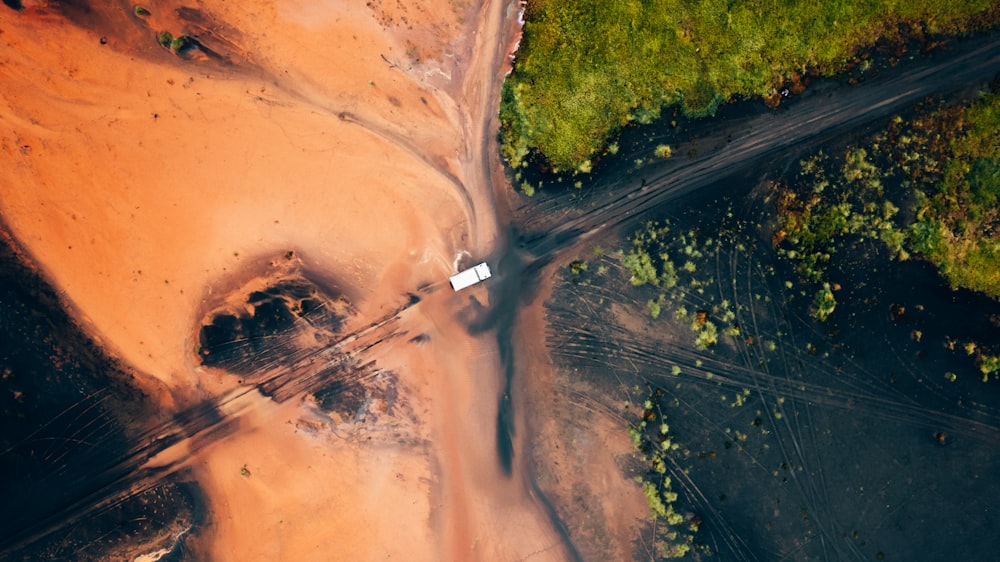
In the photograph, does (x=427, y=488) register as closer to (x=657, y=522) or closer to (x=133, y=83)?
(x=657, y=522)

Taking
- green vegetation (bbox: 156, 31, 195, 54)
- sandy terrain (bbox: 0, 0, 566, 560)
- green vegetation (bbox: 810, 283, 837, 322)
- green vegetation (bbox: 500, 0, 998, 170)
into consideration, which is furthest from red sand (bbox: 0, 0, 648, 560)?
green vegetation (bbox: 810, 283, 837, 322)

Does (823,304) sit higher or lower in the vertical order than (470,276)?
lower

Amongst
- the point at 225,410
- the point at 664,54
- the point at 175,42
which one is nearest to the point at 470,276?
the point at 225,410

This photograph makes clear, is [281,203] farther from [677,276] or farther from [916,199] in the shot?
[916,199]

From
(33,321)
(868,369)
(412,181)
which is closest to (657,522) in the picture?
(868,369)

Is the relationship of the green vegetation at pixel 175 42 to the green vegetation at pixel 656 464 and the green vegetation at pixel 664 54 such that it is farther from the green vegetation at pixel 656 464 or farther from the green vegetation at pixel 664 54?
the green vegetation at pixel 656 464

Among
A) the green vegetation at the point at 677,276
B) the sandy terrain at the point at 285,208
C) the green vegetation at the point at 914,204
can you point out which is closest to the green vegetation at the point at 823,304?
the green vegetation at the point at 914,204
